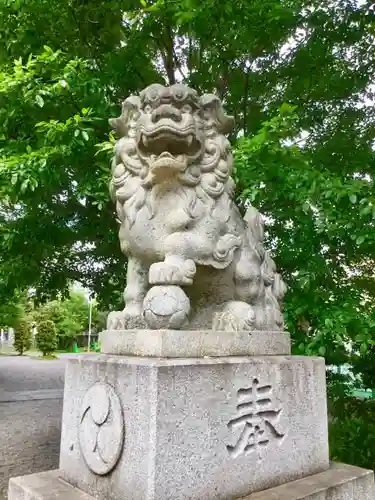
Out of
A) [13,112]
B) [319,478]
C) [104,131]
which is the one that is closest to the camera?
[319,478]

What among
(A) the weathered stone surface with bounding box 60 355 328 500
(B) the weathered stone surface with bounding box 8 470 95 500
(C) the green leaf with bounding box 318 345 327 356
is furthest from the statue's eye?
(B) the weathered stone surface with bounding box 8 470 95 500

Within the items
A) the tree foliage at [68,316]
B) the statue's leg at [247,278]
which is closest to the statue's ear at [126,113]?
the statue's leg at [247,278]

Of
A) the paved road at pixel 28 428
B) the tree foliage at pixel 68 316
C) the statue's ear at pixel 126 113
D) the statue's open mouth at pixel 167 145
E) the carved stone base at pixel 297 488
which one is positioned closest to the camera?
the carved stone base at pixel 297 488

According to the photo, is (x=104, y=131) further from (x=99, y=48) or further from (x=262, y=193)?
(x=262, y=193)

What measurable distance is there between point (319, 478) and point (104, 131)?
334 cm

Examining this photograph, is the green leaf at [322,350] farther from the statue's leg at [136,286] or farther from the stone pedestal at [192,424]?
the statue's leg at [136,286]

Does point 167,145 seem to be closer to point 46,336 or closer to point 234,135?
point 234,135

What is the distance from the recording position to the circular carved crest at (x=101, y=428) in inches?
84.1

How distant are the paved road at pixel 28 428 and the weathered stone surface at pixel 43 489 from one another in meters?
1.85

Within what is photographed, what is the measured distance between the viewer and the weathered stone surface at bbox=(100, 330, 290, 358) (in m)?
2.24

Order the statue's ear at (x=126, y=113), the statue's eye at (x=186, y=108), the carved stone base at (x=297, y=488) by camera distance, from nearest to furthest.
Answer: the carved stone base at (x=297, y=488)
the statue's eye at (x=186, y=108)
the statue's ear at (x=126, y=113)

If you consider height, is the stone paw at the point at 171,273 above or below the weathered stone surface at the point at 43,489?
above

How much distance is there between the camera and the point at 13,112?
3756mm

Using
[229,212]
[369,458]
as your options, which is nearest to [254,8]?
[229,212]
